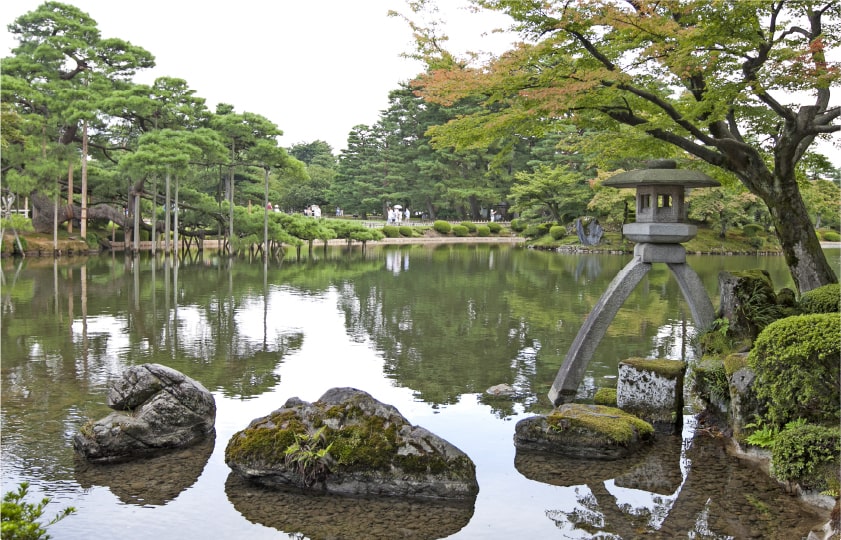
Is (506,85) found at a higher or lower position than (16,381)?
higher

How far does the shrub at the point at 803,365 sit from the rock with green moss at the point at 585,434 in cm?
139

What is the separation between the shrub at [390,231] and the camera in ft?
159

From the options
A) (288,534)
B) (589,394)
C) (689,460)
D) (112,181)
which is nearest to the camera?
(288,534)

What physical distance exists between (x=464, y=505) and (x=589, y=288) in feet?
52.6

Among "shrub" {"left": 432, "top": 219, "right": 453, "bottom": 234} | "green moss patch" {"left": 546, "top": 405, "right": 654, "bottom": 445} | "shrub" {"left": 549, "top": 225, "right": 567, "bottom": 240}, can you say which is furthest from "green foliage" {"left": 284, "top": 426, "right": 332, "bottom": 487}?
"shrub" {"left": 432, "top": 219, "right": 453, "bottom": 234}

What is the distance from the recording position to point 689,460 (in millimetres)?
6832

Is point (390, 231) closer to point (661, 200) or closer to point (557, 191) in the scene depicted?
point (557, 191)

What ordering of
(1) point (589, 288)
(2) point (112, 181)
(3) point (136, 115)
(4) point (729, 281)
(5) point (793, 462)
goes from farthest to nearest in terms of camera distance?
(2) point (112, 181), (3) point (136, 115), (1) point (589, 288), (4) point (729, 281), (5) point (793, 462)

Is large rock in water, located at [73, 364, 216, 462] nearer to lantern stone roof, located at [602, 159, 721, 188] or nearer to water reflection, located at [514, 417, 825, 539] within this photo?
water reflection, located at [514, 417, 825, 539]

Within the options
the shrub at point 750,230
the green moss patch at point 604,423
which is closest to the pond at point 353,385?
the green moss patch at point 604,423

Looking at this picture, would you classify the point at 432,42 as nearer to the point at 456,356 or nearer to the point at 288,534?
the point at 456,356

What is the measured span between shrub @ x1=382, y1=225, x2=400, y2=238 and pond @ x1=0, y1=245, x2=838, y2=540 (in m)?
25.9

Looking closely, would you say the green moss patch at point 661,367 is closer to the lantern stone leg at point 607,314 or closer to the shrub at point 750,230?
the lantern stone leg at point 607,314

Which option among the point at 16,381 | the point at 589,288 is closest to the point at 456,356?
the point at 16,381
